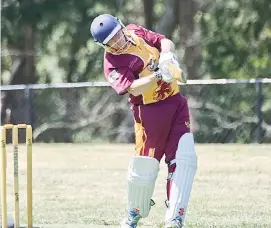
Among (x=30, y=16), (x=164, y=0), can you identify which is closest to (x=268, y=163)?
(x=30, y=16)

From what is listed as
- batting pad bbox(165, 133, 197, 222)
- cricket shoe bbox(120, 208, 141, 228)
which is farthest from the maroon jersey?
cricket shoe bbox(120, 208, 141, 228)

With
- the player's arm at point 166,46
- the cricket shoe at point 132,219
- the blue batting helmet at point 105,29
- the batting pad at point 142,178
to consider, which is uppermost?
the blue batting helmet at point 105,29

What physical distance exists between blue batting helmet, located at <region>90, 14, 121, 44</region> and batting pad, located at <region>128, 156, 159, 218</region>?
40.0 inches

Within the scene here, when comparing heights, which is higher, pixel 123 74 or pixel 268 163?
pixel 123 74

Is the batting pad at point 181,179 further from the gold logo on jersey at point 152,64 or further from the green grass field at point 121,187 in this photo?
the green grass field at point 121,187

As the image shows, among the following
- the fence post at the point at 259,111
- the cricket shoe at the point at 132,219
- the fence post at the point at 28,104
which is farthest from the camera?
the fence post at the point at 28,104

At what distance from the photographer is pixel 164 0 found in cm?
2497

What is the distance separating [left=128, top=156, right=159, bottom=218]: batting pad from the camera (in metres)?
7.36

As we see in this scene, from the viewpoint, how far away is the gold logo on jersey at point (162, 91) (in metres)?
7.30

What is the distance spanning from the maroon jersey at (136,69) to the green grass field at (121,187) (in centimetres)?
133

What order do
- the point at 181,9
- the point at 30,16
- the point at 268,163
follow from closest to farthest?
1. the point at 268,163
2. the point at 30,16
3. the point at 181,9

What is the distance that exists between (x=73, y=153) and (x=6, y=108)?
13.6 ft

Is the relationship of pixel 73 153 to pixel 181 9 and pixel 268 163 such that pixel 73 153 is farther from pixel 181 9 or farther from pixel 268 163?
pixel 181 9

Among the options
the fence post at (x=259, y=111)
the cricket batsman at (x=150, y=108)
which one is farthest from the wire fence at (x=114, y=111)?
the cricket batsman at (x=150, y=108)
